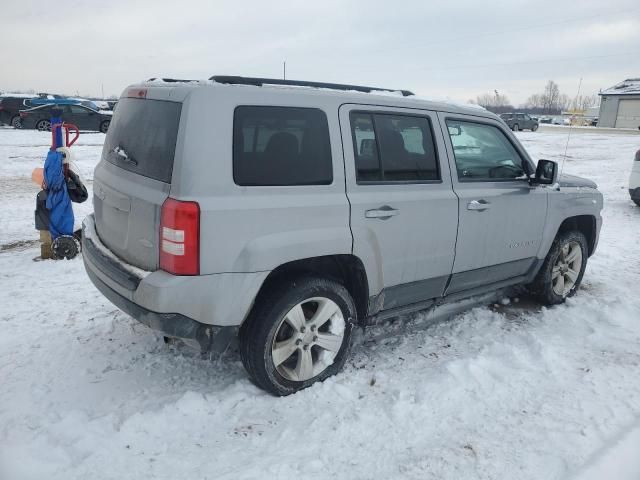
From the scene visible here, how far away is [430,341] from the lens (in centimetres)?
412

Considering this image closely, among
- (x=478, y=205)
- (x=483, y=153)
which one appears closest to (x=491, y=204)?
(x=478, y=205)

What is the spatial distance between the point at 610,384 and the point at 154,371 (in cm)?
322

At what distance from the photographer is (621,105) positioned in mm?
53156

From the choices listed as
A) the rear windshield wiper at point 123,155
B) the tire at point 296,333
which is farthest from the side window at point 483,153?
the rear windshield wiper at point 123,155

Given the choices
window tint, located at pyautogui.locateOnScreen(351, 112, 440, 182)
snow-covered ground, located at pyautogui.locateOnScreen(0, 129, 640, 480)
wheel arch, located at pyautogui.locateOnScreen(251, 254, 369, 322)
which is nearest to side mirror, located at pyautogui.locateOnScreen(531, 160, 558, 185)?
window tint, located at pyautogui.locateOnScreen(351, 112, 440, 182)

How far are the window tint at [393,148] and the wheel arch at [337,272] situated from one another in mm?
569

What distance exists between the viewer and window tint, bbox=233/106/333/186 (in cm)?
287

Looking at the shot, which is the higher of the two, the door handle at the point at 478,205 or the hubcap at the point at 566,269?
the door handle at the point at 478,205

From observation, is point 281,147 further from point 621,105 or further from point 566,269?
point 621,105

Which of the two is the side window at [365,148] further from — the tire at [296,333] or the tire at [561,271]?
the tire at [561,271]

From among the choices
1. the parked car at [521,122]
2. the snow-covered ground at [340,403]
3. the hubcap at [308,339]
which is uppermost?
the parked car at [521,122]

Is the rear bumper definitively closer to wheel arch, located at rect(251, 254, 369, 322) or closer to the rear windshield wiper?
wheel arch, located at rect(251, 254, 369, 322)

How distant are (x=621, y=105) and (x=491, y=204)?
196 feet

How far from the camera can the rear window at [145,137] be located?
2.83 metres
